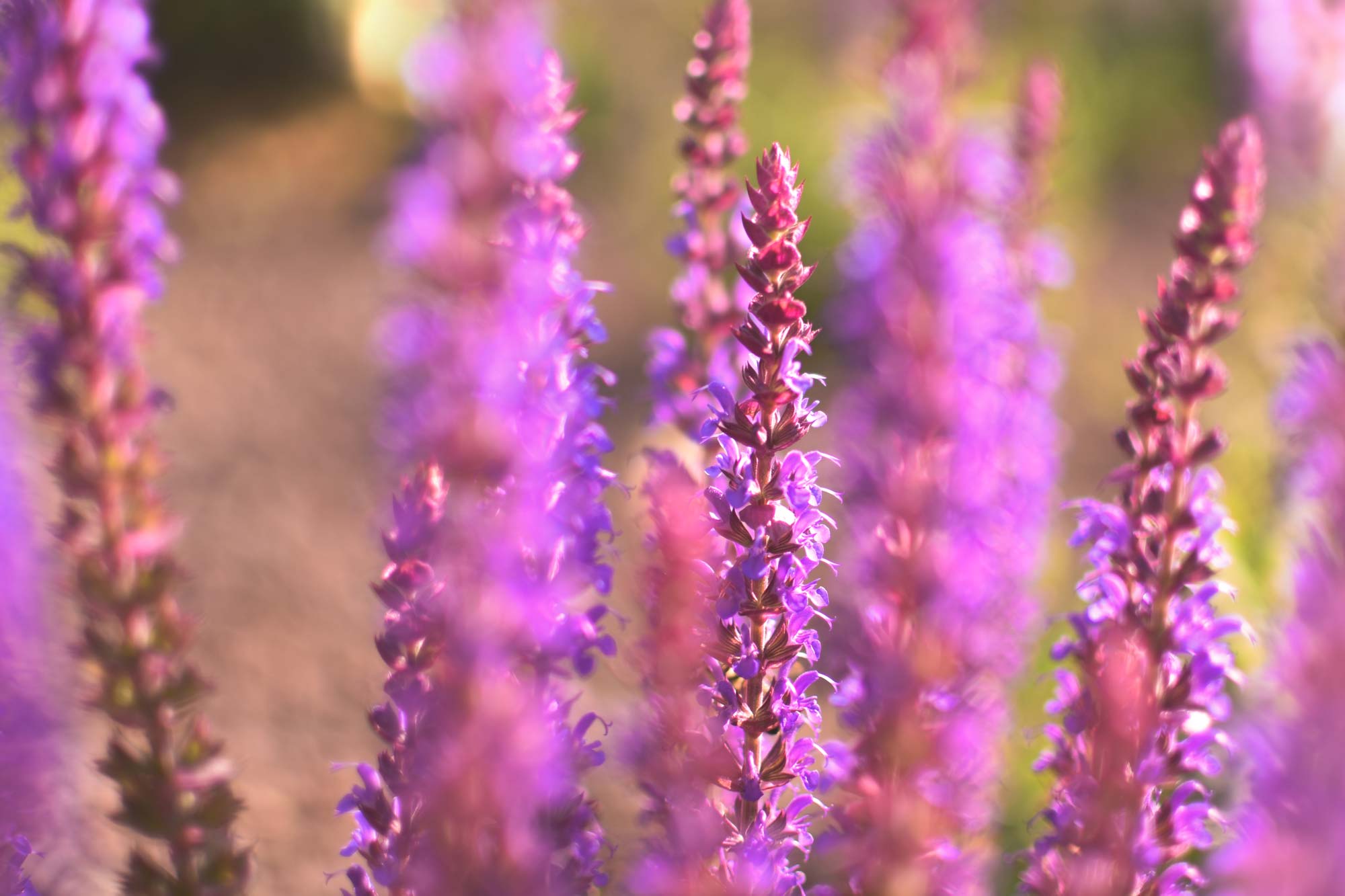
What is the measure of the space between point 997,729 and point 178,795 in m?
1.29

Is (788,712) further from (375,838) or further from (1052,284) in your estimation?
(1052,284)

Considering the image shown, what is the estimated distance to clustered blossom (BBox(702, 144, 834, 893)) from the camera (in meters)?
1.48

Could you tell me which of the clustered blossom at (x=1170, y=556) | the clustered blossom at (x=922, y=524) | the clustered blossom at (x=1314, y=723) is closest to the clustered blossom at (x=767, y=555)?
the clustered blossom at (x=922, y=524)

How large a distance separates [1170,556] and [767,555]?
1.66 ft

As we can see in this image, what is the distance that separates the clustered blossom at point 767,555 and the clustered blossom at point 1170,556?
1.12 ft

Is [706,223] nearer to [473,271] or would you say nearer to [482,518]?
[482,518]

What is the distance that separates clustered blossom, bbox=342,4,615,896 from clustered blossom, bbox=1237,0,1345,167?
4.77 metres

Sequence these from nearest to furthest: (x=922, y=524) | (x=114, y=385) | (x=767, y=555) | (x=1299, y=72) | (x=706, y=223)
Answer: (x=922, y=524) → (x=114, y=385) → (x=767, y=555) → (x=706, y=223) → (x=1299, y=72)

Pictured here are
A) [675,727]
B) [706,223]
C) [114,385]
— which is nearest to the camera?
[675,727]

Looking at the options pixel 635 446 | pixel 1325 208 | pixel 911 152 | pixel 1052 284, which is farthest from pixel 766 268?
pixel 1325 208

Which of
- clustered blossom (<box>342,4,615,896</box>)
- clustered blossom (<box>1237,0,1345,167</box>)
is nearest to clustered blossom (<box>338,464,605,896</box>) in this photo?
clustered blossom (<box>342,4,615,896</box>)

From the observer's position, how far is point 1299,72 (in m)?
5.55

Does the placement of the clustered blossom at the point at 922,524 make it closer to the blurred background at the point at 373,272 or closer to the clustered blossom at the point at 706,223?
the clustered blossom at the point at 706,223

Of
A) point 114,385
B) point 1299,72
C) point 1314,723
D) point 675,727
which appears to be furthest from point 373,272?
point 1314,723
